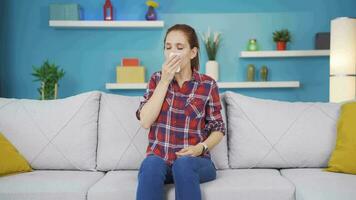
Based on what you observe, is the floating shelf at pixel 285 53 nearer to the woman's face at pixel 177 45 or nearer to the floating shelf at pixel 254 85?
the floating shelf at pixel 254 85

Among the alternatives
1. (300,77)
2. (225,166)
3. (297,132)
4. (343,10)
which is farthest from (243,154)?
(343,10)

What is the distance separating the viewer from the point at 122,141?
2.01 metres

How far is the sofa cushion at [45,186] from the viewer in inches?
63.0

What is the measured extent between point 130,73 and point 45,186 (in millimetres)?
2213

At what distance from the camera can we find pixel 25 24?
12.7ft

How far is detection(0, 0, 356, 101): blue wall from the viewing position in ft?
12.7

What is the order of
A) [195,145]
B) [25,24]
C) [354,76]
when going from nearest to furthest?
[195,145] < [354,76] < [25,24]

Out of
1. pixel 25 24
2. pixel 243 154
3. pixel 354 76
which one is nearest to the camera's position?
pixel 243 154

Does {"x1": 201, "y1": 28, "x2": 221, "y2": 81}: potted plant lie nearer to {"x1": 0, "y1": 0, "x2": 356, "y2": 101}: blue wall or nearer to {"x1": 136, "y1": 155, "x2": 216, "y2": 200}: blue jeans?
{"x1": 0, "y1": 0, "x2": 356, "y2": 101}: blue wall

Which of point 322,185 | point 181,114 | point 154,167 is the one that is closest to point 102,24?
point 181,114

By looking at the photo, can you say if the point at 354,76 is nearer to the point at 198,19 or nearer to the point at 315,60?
the point at 315,60

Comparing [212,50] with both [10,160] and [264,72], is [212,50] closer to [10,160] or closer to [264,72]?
[264,72]

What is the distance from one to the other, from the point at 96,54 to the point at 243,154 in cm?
237

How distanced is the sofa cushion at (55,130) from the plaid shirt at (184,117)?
391 mm
